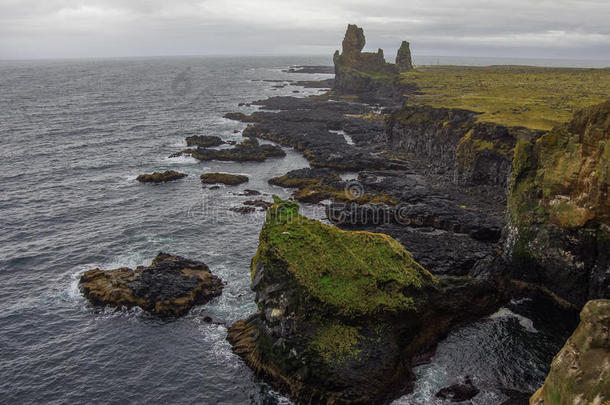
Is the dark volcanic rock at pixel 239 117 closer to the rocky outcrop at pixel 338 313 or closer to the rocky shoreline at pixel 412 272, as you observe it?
the rocky shoreline at pixel 412 272

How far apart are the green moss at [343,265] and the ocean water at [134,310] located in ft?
20.8

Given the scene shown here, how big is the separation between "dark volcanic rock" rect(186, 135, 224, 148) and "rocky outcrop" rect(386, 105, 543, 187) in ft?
134

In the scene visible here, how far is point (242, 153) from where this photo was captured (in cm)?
9256

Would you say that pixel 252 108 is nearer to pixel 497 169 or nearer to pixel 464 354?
pixel 497 169

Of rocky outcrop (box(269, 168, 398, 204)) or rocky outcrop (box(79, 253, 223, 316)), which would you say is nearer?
rocky outcrop (box(79, 253, 223, 316))

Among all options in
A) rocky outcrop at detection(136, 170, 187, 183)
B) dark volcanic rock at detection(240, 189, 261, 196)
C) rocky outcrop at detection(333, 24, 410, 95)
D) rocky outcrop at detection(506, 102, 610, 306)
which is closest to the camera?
rocky outcrop at detection(506, 102, 610, 306)

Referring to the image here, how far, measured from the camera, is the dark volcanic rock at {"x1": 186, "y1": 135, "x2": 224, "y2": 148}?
10031 cm

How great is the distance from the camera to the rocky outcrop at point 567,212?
3700cm

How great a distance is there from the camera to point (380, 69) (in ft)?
621

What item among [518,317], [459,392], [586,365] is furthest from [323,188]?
[586,365]

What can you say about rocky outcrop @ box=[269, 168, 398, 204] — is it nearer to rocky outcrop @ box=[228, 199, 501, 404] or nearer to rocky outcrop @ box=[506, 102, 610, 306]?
rocky outcrop @ box=[506, 102, 610, 306]

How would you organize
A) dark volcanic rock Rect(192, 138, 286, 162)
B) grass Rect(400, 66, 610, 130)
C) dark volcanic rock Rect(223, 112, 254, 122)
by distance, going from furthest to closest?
dark volcanic rock Rect(223, 112, 254, 122) < dark volcanic rock Rect(192, 138, 286, 162) < grass Rect(400, 66, 610, 130)

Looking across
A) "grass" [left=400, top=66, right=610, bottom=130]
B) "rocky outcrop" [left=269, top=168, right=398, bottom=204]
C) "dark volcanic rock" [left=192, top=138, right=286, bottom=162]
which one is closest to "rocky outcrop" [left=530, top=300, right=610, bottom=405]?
"rocky outcrop" [left=269, top=168, right=398, bottom=204]

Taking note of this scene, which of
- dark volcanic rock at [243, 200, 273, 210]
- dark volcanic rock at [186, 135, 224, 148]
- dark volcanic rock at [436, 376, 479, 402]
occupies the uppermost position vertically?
dark volcanic rock at [186, 135, 224, 148]
